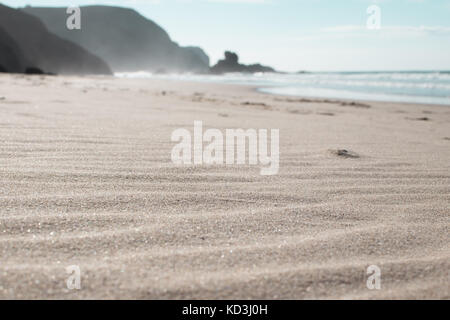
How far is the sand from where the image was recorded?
3.51 ft

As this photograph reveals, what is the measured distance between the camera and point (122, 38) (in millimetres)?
115250

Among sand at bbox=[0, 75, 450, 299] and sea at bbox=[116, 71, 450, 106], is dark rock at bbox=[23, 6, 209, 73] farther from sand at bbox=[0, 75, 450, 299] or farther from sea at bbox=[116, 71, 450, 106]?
sand at bbox=[0, 75, 450, 299]

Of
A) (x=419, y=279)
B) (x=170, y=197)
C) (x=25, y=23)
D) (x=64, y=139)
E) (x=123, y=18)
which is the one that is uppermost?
(x=123, y=18)

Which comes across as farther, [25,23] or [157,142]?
[25,23]

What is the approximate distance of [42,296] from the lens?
0.97 meters

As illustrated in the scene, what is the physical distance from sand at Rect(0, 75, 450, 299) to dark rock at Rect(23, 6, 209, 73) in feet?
353

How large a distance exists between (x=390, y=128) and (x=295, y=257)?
3697 millimetres

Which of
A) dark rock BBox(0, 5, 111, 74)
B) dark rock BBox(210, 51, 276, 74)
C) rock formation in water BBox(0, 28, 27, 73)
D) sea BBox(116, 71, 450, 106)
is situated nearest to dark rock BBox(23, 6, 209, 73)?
dark rock BBox(210, 51, 276, 74)

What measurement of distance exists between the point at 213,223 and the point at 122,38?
122 meters

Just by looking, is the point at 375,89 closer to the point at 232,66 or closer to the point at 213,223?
the point at 213,223

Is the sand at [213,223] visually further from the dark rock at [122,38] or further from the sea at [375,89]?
the dark rock at [122,38]

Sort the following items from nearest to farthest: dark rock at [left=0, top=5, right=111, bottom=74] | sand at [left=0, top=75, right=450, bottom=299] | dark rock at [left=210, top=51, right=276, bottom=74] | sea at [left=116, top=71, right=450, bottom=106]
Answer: sand at [left=0, top=75, right=450, bottom=299] → sea at [left=116, top=71, right=450, bottom=106] → dark rock at [left=0, top=5, right=111, bottom=74] → dark rock at [left=210, top=51, right=276, bottom=74]

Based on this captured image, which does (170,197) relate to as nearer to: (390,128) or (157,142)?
(157,142)

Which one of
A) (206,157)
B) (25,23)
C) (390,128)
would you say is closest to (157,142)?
(206,157)
